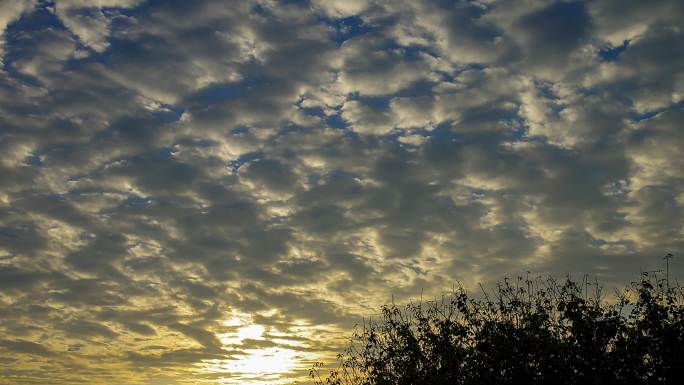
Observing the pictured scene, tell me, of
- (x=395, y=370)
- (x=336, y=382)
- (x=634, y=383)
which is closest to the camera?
(x=634, y=383)

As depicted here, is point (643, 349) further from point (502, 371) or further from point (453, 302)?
point (453, 302)

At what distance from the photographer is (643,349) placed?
874 inches

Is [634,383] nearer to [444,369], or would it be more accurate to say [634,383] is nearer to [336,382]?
[444,369]

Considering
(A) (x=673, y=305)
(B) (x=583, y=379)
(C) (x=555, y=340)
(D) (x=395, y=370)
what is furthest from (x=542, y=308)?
(D) (x=395, y=370)

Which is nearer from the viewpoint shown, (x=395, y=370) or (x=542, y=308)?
(x=542, y=308)

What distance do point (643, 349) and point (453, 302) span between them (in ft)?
24.0

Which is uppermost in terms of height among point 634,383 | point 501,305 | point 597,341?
point 501,305

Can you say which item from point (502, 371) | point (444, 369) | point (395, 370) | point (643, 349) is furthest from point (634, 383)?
point (395, 370)

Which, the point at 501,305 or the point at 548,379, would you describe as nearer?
the point at 548,379

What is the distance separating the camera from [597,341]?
76.0 ft

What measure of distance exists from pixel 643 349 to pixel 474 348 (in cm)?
Answer: 635

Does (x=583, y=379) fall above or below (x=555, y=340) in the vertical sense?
below

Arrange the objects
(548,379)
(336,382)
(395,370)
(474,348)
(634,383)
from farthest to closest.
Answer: (336,382), (395,370), (474,348), (548,379), (634,383)

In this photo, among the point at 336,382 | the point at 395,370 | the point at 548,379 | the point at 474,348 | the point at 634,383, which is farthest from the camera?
the point at 336,382
